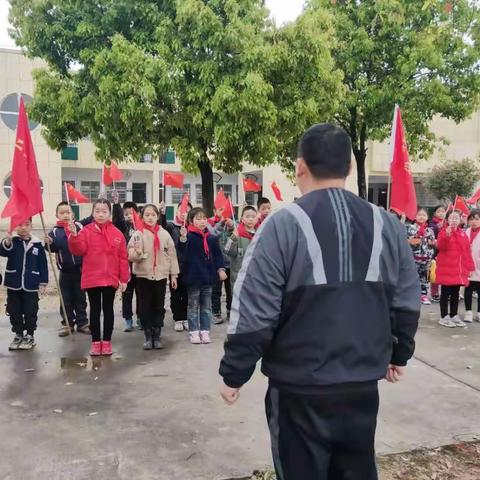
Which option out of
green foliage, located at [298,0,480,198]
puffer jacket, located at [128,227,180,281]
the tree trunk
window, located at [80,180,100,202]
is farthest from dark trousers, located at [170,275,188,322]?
window, located at [80,180,100,202]

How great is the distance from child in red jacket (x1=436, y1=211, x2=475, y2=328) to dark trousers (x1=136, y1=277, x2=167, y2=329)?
3790 mm

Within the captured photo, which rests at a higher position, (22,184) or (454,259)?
(22,184)

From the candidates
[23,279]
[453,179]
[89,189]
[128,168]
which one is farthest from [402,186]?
[89,189]

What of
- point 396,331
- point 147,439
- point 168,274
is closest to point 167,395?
point 147,439

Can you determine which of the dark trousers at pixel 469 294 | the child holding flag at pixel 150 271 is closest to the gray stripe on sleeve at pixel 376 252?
the child holding flag at pixel 150 271

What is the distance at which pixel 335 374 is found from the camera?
6.40ft

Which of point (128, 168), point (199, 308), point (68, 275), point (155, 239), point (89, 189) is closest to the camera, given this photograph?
point (155, 239)

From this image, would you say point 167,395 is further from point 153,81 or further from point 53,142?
point 53,142

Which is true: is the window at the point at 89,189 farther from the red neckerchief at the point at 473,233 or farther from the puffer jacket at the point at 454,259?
the puffer jacket at the point at 454,259

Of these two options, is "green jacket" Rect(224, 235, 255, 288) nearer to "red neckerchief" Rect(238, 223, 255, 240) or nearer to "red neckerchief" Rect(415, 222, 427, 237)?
"red neckerchief" Rect(238, 223, 255, 240)

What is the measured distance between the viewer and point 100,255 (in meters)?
5.65

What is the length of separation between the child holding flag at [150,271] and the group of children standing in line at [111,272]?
11mm

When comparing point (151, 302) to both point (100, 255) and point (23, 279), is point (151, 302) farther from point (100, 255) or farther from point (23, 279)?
point (23, 279)

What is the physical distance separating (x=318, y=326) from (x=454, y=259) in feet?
19.0
